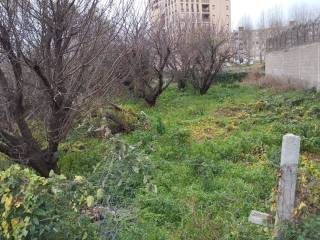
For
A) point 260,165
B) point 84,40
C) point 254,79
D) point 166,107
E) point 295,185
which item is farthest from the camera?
point 254,79

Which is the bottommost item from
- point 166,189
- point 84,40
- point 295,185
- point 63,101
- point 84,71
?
point 166,189

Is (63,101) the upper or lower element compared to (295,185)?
upper

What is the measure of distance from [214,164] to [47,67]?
3283 millimetres

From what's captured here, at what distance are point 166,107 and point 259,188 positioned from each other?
9.44 m

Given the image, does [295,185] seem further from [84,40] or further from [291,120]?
[291,120]

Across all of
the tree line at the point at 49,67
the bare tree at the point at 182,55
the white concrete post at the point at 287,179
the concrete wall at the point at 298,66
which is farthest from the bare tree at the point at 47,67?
the bare tree at the point at 182,55

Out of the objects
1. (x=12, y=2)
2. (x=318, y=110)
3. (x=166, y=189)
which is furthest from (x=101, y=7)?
(x=318, y=110)

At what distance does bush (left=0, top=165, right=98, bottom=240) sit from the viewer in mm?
2916

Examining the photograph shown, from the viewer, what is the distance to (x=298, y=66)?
17391 millimetres

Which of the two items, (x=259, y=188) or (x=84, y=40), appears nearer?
(x=84, y=40)

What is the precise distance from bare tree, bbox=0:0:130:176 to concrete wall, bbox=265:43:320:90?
10890 millimetres

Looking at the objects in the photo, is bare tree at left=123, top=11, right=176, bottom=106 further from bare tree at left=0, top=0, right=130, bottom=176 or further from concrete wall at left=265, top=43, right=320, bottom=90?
bare tree at left=0, top=0, right=130, bottom=176

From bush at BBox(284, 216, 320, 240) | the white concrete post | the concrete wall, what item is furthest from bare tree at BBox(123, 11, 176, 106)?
bush at BBox(284, 216, 320, 240)

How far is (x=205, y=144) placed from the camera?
27.7 ft
